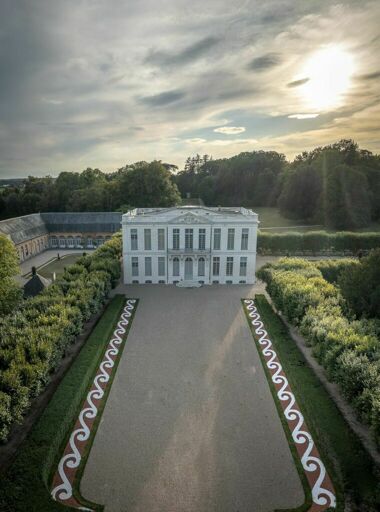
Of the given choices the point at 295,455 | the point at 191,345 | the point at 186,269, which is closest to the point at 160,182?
the point at 186,269

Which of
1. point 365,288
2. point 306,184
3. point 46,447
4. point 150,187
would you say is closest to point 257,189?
point 306,184

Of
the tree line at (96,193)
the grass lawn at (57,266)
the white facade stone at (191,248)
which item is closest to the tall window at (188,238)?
the white facade stone at (191,248)

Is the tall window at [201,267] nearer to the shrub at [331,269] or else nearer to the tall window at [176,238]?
the tall window at [176,238]

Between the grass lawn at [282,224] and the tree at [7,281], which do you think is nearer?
the tree at [7,281]

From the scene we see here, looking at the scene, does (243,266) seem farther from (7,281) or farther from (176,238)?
(7,281)

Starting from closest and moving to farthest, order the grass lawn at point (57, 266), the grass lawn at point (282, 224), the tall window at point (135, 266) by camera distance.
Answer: the tall window at point (135, 266), the grass lawn at point (57, 266), the grass lawn at point (282, 224)

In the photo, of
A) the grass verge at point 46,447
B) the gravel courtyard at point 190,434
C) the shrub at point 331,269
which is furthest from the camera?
the shrub at point 331,269
